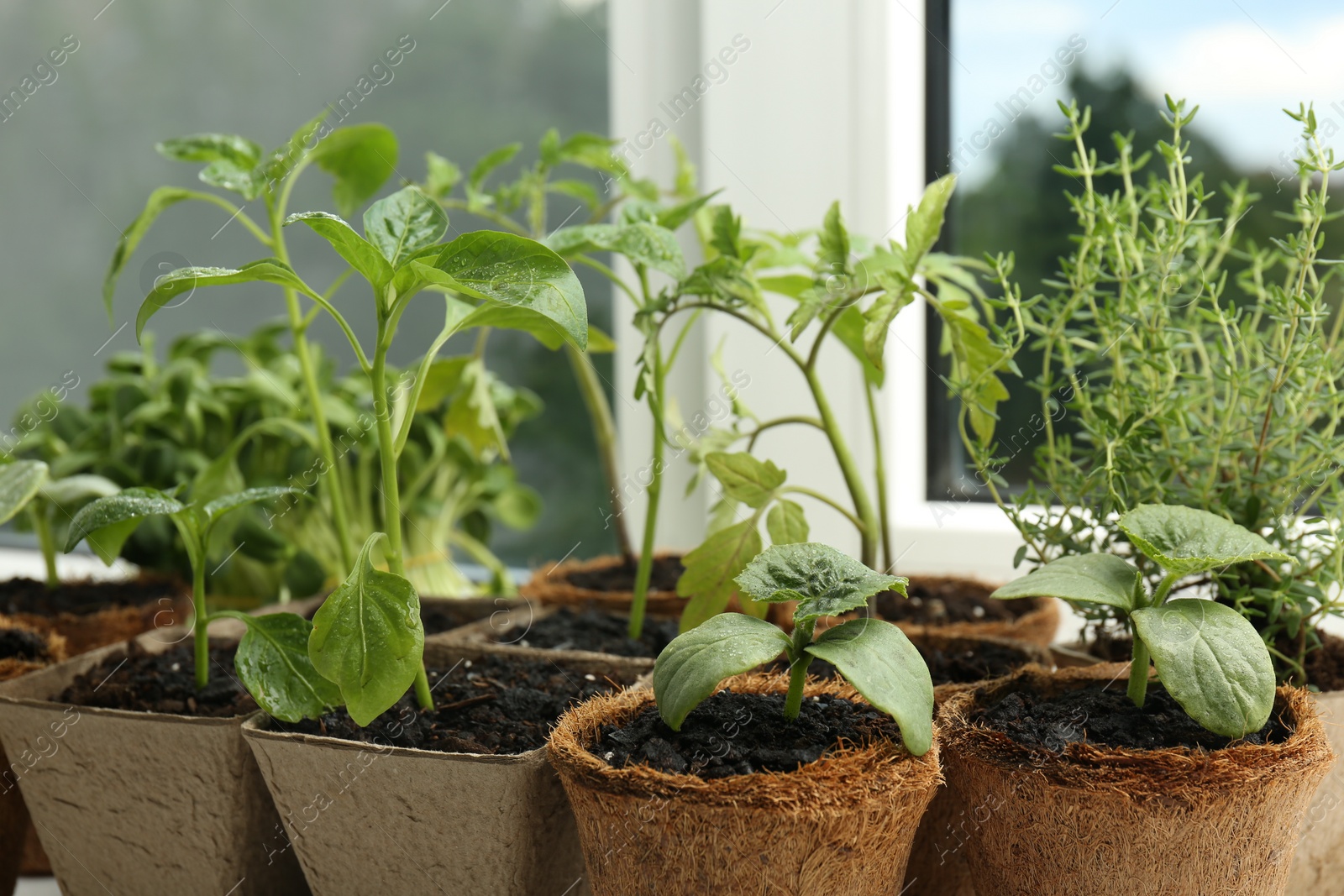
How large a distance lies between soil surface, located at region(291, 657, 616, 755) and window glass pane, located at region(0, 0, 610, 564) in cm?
72

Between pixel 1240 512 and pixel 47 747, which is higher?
pixel 1240 512

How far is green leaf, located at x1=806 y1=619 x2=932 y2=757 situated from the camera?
542 mm

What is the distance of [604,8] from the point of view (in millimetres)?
1435

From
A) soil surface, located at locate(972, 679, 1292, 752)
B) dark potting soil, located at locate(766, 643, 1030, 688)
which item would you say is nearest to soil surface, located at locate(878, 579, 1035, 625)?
dark potting soil, located at locate(766, 643, 1030, 688)

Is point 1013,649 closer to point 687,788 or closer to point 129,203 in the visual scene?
point 687,788

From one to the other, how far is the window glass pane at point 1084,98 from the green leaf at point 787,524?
55 centimetres

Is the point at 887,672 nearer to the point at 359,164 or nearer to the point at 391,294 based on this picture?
the point at 391,294

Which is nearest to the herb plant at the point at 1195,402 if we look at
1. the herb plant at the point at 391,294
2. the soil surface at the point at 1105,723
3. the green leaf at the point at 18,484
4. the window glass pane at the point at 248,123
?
the soil surface at the point at 1105,723

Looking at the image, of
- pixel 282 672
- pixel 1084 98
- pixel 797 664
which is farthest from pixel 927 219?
pixel 1084 98

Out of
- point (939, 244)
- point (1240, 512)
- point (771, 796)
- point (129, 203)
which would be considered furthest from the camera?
point (129, 203)

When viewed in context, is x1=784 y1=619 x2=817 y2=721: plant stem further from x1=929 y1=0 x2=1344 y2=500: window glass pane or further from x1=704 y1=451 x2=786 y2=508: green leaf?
x1=929 y1=0 x2=1344 y2=500: window glass pane

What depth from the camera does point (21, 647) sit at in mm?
930

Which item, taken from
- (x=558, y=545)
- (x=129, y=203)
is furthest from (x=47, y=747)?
(x=129, y=203)

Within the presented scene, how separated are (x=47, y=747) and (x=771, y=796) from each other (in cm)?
57
